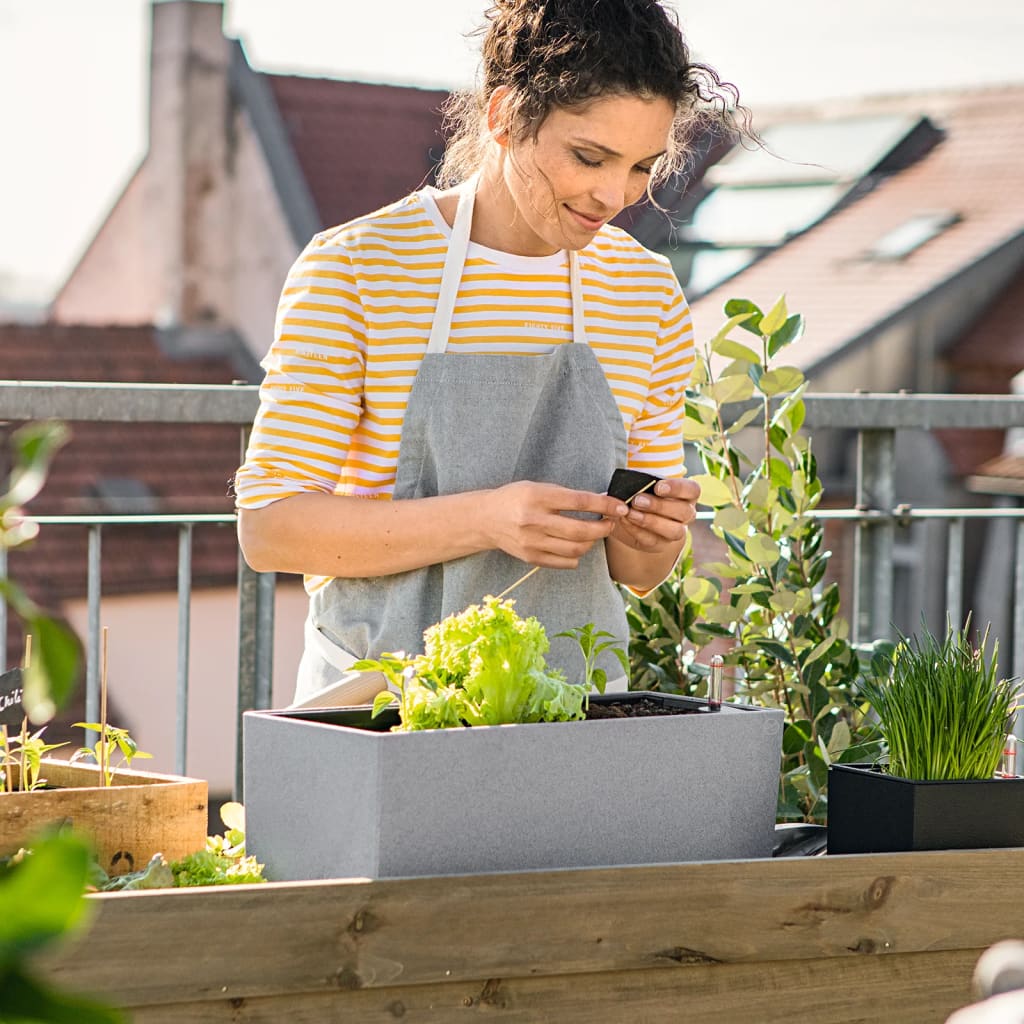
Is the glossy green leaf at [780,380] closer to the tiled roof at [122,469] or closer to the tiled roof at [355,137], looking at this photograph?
the tiled roof at [122,469]

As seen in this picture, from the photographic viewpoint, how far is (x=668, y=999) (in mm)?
1287

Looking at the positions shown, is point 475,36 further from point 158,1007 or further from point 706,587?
point 158,1007

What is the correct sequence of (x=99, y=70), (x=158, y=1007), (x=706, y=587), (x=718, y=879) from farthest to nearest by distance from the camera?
(x=99, y=70) → (x=706, y=587) → (x=718, y=879) → (x=158, y=1007)

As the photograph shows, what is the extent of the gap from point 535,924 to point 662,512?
20.6 inches

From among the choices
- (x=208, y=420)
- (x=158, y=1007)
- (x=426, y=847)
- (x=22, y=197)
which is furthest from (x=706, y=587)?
(x=22, y=197)

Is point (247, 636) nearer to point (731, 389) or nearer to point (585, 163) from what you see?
point (731, 389)

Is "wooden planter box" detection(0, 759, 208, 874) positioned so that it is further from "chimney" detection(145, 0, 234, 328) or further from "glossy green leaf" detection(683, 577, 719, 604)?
"chimney" detection(145, 0, 234, 328)

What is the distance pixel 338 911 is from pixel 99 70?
20.0 m

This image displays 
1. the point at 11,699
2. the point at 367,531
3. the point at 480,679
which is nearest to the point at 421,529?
the point at 367,531

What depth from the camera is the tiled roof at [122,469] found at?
38.1 ft

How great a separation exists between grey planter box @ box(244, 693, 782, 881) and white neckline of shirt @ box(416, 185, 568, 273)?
0.58m

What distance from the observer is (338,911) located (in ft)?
3.92

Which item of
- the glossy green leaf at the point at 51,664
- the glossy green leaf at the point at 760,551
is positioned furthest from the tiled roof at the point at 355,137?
the glossy green leaf at the point at 51,664

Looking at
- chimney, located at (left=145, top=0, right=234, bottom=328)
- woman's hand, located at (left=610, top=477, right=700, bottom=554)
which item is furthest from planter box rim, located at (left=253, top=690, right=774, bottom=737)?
chimney, located at (left=145, top=0, right=234, bottom=328)
